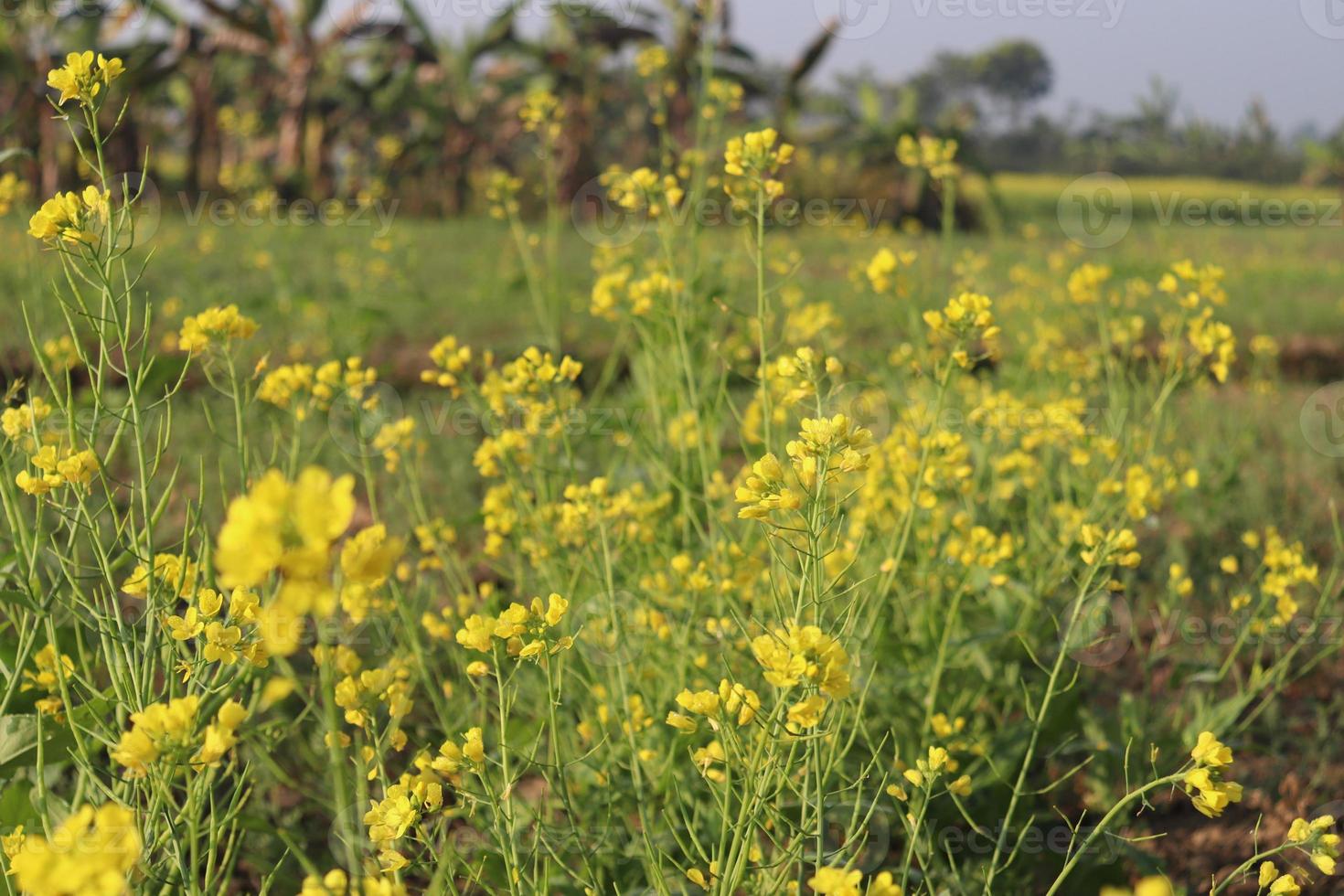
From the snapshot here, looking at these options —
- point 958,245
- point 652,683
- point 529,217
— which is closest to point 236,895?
point 652,683

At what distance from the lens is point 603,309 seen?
6.56 ft

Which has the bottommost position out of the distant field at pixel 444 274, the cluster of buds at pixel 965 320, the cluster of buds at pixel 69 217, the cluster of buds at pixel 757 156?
the distant field at pixel 444 274

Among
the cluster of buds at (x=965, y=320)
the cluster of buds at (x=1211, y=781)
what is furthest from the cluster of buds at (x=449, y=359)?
the cluster of buds at (x=1211, y=781)

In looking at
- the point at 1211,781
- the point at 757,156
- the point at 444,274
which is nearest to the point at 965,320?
the point at 757,156

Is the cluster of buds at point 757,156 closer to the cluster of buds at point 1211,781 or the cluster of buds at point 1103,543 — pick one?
the cluster of buds at point 1103,543

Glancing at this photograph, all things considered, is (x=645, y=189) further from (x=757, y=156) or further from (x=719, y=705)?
(x=719, y=705)

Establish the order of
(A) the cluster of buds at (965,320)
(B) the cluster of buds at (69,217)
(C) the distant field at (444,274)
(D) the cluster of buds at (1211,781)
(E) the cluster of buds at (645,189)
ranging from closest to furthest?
(D) the cluster of buds at (1211,781) < (B) the cluster of buds at (69,217) < (A) the cluster of buds at (965,320) < (E) the cluster of buds at (645,189) < (C) the distant field at (444,274)

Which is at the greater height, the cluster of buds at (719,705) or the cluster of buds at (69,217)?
the cluster of buds at (69,217)

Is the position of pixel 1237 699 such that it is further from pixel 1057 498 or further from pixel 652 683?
pixel 1057 498

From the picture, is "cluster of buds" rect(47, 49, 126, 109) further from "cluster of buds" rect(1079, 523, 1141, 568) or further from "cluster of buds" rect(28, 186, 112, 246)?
"cluster of buds" rect(1079, 523, 1141, 568)

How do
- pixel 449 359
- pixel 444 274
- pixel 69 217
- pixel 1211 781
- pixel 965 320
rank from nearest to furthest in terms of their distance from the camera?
pixel 1211 781 < pixel 69 217 < pixel 965 320 < pixel 449 359 < pixel 444 274

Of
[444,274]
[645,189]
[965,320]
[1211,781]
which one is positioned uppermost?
Answer: [645,189]

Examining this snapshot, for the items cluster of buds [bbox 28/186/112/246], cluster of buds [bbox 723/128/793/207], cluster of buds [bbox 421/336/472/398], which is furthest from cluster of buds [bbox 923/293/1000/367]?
cluster of buds [bbox 28/186/112/246]

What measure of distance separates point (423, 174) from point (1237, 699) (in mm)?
16193
